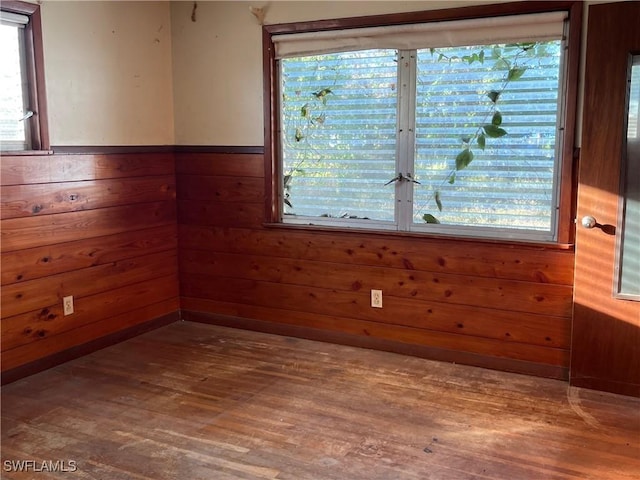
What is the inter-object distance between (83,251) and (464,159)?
2.20 metres

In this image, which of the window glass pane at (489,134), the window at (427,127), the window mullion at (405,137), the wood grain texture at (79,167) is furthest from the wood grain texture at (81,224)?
the window glass pane at (489,134)

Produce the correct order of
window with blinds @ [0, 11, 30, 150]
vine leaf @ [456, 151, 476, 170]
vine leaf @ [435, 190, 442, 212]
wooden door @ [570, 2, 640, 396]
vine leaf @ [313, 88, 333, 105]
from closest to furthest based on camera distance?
wooden door @ [570, 2, 640, 396], window with blinds @ [0, 11, 30, 150], vine leaf @ [456, 151, 476, 170], vine leaf @ [435, 190, 442, 212], vine leaf @ [313, 88, 333, 105]

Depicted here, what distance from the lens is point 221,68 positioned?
3865 millimetres

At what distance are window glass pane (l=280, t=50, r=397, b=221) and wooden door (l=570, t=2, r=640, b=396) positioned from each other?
1030mm

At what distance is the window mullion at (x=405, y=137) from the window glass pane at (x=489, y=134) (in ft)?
0.12

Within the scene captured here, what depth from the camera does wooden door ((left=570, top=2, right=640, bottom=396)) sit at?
9.07 ft

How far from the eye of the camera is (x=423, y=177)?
339 cm

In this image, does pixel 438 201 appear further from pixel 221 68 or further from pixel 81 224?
pixel 81 224

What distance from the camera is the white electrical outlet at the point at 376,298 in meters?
3.60

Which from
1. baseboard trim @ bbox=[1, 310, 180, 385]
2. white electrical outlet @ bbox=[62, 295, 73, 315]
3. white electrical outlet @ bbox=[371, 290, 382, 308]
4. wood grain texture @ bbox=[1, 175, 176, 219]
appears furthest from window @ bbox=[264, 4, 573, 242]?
white electrical outlet @ bbox=[62, 295, 73, 315]

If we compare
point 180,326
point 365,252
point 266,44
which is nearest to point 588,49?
point 365,252

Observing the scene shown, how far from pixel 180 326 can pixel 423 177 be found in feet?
6.30

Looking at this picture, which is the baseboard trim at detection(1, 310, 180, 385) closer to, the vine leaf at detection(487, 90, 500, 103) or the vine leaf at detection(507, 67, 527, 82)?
the vine leaf at detection(487, 90, 500, 103)

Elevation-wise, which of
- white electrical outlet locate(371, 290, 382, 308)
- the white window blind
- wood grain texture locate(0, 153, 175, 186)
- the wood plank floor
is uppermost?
the white window blind
